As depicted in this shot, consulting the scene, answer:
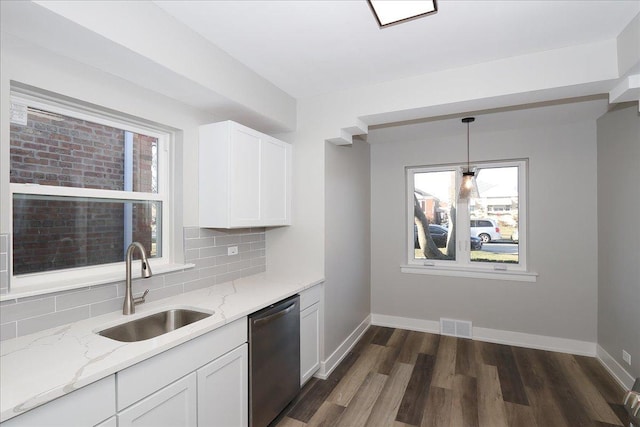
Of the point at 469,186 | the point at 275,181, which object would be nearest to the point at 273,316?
the point at 275,181

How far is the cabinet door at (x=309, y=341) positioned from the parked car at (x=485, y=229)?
7.59 ft

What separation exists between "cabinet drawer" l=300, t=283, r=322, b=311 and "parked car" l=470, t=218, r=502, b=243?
7.35ft

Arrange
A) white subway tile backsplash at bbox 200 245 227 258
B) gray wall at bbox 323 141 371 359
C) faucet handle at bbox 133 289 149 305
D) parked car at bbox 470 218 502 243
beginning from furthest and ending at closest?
parked car at bbox 470 218 502 243, gray wall at bbox 323 141 371 359, white subway tile backsplash at bbox 200 245 227 258, faucet handle at bbox 133 289 149 305

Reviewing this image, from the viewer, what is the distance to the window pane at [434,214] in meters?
4.06

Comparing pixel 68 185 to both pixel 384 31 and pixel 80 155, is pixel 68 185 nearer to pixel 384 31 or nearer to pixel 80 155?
pixel 80 155

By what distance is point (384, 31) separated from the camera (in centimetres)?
197

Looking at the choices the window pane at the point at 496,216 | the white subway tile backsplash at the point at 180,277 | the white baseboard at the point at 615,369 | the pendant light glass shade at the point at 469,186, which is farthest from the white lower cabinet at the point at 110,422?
the window pane at the point at 496,216

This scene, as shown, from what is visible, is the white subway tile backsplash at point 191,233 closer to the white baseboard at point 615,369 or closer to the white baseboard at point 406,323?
the white baseboard at point 406,323

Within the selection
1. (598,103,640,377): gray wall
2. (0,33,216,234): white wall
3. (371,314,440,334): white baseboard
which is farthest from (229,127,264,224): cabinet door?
(598,103,640,377): gray wall

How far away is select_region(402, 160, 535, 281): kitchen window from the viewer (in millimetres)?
3725

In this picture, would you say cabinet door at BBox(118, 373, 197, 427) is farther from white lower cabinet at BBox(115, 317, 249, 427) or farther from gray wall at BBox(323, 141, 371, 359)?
gray wall at BBox(323, 141, 371, 359)

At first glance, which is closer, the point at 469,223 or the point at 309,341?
the point at 309,341

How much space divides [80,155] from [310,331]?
2.08m

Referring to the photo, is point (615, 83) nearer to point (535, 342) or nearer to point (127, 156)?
point (535, 342)
